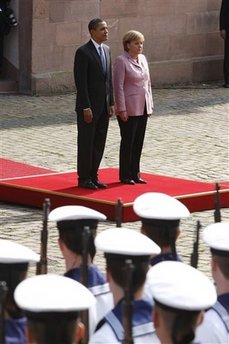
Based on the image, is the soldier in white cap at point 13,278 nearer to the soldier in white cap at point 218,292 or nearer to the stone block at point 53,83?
the soldier in white cap at point 218,292

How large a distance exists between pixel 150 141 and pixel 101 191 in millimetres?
3841

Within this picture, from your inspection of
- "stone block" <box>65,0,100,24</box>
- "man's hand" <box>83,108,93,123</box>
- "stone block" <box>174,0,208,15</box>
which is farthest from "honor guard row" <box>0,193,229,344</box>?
"stone block" <box>174,0,208,15</box>

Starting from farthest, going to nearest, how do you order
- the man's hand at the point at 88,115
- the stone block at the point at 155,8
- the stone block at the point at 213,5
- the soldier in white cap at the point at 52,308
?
1. the stone block at the point at 213,5
2. the stone block at the point at 155,8
3. the man's hand at the point at 88,115
4. the soldier in white cap at the point at 52,308

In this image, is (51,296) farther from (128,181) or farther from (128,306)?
(128,181)

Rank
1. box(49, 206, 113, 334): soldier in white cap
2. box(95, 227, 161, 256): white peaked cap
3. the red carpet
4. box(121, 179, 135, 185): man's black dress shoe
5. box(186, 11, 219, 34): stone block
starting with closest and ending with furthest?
1. box(95, 227, 161, 256): white peaked cap
2. box(49, 206, 113, 334): soldier in white cap
3. the red carpet
4. box(121, 179, 135, 185): man's black dress shoe
5. box(186, 11, 219, 34): stone block

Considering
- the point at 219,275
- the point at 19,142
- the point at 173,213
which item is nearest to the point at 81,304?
the point at 219,275

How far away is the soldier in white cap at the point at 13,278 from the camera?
5457 millimetres

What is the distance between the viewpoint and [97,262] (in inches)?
402

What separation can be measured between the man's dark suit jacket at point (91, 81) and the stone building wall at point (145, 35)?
23.1 ft

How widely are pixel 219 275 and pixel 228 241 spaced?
24 centimetres

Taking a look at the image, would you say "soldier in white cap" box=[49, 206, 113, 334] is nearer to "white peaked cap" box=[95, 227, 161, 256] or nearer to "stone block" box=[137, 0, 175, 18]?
"white peaked cap" box=[95, 227, 161, 256]

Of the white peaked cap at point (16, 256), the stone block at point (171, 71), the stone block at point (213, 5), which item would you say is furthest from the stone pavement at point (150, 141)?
the white peaked cap at point (16, 256)

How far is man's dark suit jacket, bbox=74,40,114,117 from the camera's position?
12539mm

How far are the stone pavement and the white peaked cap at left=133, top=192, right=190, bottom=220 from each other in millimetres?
3245
